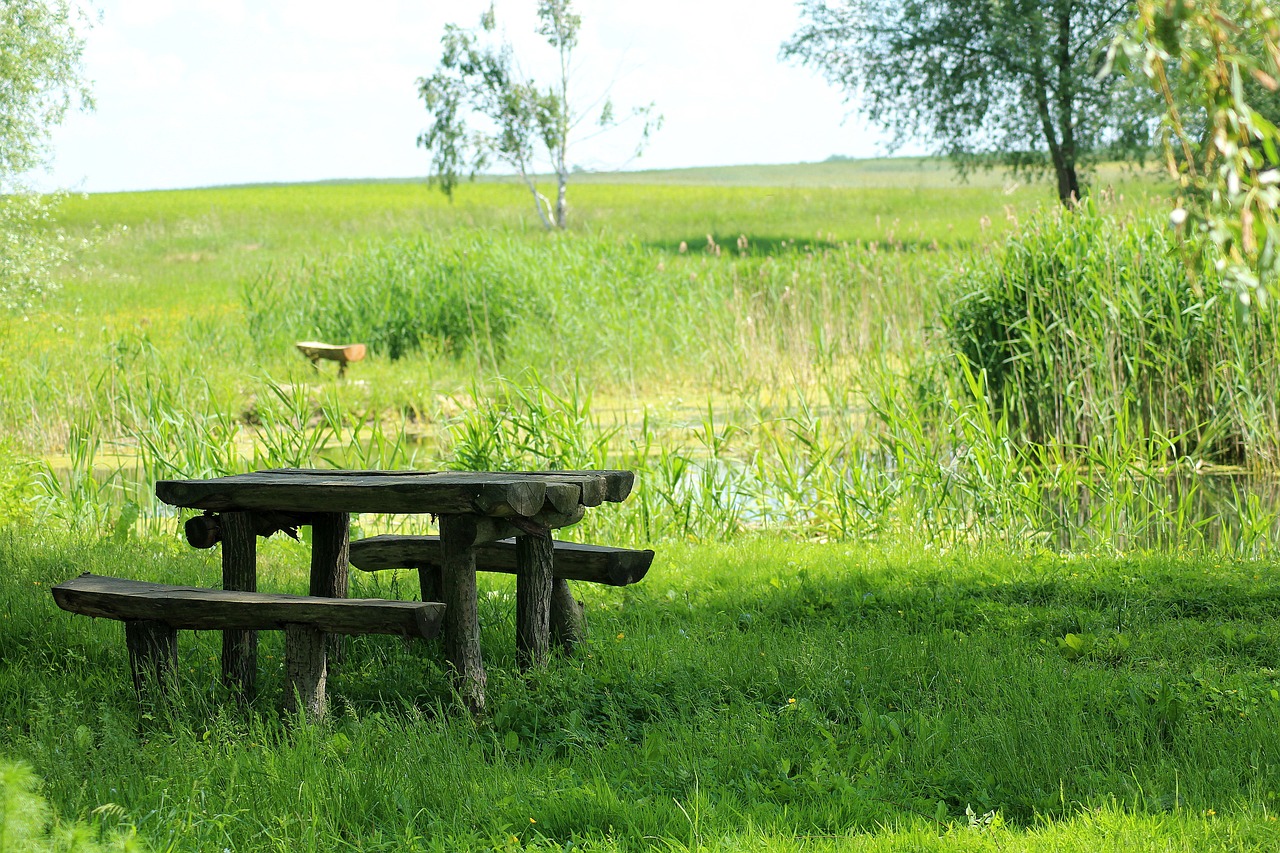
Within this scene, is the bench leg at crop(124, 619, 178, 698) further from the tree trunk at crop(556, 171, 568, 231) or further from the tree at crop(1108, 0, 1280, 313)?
the tree trunk at crop(556, 171, 568, 231)

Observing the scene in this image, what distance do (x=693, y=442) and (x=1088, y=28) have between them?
18049 mm

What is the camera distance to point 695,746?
3.33 metres

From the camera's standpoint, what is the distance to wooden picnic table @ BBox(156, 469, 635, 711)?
3.58 metres

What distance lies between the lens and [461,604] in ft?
12.2

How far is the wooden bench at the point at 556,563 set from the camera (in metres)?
4.18

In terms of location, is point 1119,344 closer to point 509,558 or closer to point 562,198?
point 509,558

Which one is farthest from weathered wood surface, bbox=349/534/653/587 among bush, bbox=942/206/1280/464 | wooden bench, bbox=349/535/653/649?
bush, bbox=942/206/1280/464

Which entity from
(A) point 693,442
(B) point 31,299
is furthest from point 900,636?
(B) point 31,299

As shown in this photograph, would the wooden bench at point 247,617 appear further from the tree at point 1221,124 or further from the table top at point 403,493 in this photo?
the tree at point 1221,124

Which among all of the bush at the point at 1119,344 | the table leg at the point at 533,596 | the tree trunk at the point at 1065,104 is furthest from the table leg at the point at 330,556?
the tree trunk at the point at 1065,104

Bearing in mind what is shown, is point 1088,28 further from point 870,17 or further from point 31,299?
point 31,299

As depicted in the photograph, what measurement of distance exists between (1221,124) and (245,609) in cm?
284

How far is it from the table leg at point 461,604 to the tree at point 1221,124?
7.89 feet

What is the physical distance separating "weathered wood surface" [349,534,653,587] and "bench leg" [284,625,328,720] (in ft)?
2.73
